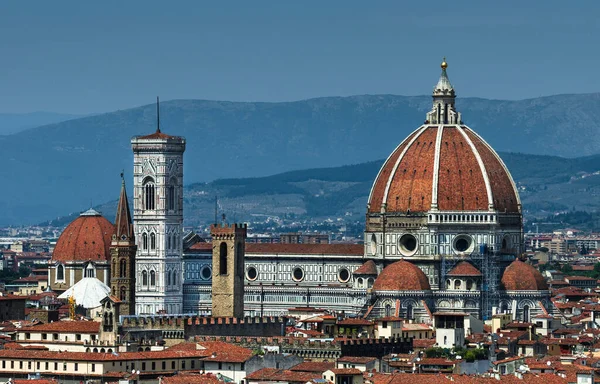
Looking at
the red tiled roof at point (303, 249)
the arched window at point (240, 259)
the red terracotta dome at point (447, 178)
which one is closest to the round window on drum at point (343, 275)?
the red tiled roof at point (303, 249)

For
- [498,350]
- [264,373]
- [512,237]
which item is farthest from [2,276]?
[264,373]

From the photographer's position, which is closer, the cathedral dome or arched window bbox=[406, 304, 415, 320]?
arched window bbox=[406, 304, 415, 320]

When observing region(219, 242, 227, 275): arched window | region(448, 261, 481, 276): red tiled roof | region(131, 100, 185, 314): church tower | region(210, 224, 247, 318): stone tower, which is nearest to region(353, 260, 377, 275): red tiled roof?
region(448, 261, 481, 276): red tiled roof

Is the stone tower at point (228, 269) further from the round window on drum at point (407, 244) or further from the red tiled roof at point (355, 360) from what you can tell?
the red tiled roof at point (355, 360)

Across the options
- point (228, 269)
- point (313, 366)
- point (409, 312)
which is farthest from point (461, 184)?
point (313, 366)

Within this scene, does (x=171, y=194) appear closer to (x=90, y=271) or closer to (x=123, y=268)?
(x=123, y=268)

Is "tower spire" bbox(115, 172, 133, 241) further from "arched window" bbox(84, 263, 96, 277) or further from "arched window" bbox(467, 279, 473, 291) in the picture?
"arched window" bbox(467, 279, 473, 291)
